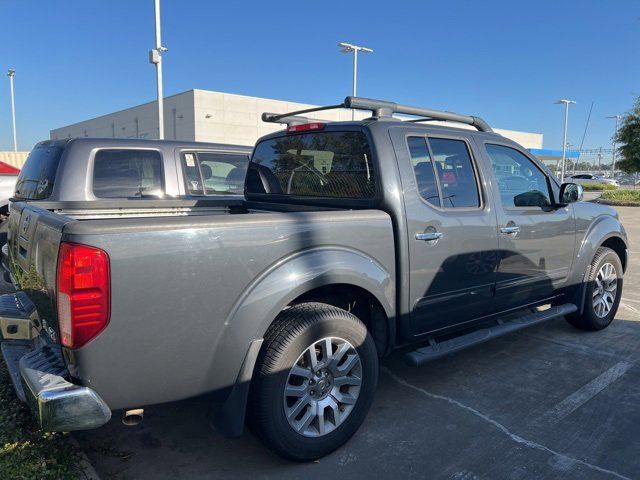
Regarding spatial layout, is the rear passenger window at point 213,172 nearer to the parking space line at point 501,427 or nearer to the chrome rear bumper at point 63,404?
the parking space line at point 501,427

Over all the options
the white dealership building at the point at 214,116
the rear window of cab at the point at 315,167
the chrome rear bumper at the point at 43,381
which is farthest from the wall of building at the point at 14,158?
the chrome rear bumper at the point at 43,381

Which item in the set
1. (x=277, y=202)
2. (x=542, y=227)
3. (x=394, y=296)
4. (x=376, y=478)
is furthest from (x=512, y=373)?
(x=277, y=202)

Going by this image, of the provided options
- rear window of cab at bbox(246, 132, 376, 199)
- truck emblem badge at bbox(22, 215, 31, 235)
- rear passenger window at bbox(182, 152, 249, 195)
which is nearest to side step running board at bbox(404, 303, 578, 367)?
rear window of cab at bbox(246, 132, 376, 199)

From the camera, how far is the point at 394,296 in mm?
3240

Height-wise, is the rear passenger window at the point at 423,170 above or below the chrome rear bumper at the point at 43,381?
above

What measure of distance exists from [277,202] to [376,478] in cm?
229

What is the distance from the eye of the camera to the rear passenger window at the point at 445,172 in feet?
11.5

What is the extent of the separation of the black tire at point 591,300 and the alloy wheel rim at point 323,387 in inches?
123

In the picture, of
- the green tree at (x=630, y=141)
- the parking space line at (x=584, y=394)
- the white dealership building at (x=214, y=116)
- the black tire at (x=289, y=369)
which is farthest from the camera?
the white dealership building at (x=214, y=116)

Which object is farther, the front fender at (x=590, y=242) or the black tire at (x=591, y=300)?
the black tire at (x=591, y=300)

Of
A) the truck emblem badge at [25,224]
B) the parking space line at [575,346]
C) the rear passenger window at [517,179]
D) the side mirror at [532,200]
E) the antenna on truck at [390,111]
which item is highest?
the antenna on truck at [390,111]

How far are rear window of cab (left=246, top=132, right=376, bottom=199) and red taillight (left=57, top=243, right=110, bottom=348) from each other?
6.00 ft

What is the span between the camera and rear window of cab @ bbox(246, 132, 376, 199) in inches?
136

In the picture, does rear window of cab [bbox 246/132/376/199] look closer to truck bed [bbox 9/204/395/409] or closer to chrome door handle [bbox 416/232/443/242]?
chrome door handle [bbox 416/232/443/242]
